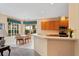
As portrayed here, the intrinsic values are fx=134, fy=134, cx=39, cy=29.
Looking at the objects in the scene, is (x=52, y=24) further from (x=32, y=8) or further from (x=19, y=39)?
(x=32, y=8)

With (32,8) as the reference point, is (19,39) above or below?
below

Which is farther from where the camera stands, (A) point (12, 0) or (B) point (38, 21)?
(B) point (38, 21)

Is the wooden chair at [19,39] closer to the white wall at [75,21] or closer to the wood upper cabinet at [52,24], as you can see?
the wood upper cabinet at [52,24]

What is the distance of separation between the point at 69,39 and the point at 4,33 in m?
5.14

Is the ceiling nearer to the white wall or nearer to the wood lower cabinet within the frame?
the white wall

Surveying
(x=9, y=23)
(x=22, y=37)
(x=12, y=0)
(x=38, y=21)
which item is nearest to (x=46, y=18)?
(x=38, y=21)

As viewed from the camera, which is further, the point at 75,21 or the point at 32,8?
the point at 32,8

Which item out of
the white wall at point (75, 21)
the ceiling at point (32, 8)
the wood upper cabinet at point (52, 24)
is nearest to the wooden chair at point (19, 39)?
the ceiling at point (32, 8)

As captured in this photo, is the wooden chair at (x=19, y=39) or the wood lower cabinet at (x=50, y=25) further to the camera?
the wood lower cabinet at (x=50, y=25)

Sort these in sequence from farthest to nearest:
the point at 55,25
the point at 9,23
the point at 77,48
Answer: the point at 55,25 → the point at 9,23 → the point at 77,48

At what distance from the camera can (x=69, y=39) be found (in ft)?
15.2

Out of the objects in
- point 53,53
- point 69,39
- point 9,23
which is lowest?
point 53,53

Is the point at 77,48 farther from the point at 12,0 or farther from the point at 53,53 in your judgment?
the point at 12,0

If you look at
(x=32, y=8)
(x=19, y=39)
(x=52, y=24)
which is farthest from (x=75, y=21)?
(x=52, y=24)
